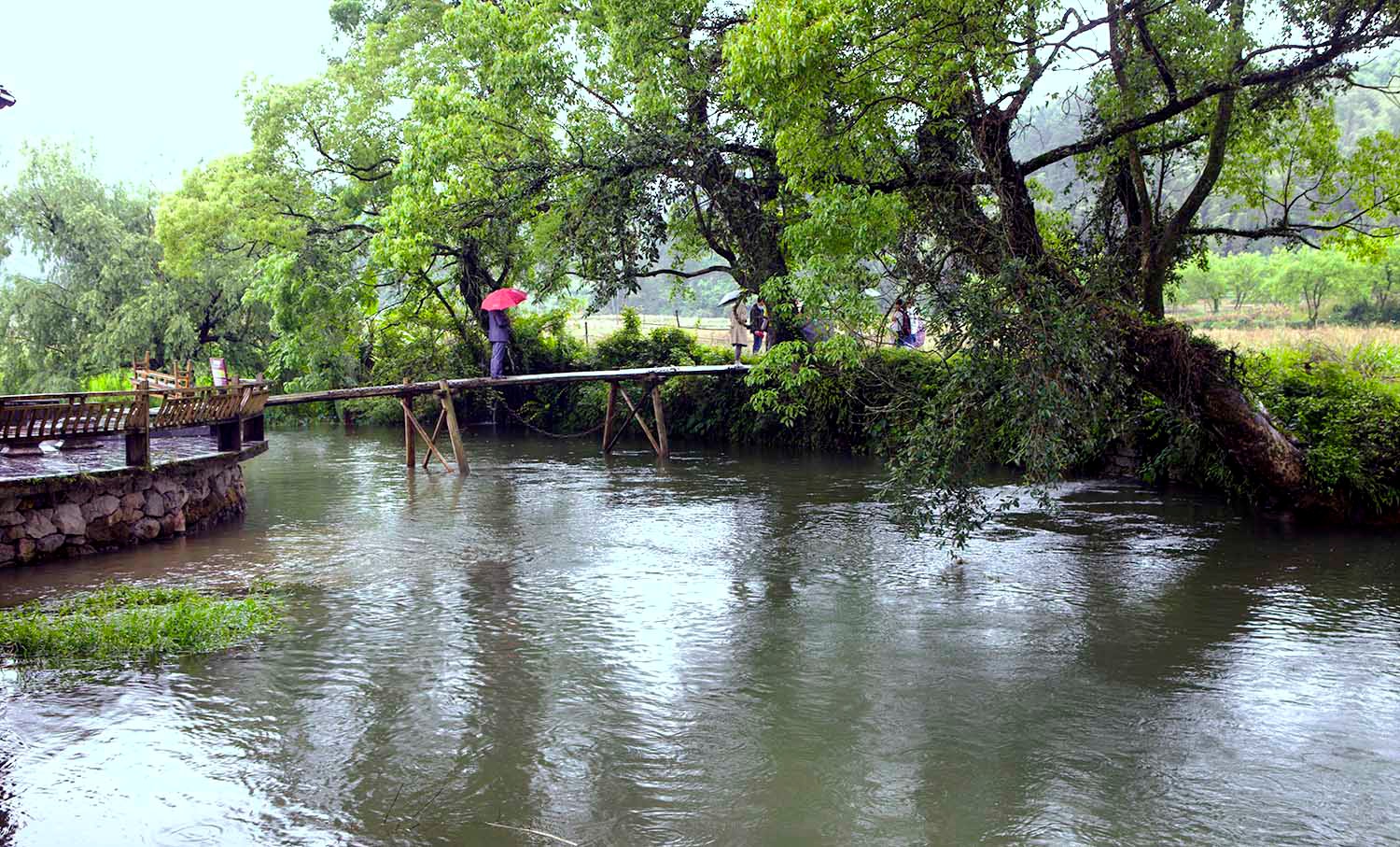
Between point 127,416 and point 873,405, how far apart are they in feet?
40.0

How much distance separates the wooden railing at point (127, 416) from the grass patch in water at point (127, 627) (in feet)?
6.91

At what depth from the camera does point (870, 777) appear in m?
5.92

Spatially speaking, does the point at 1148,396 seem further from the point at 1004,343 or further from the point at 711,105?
the point at 711,105

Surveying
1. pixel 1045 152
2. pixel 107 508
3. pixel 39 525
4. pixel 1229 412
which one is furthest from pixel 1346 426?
pixel 39 525

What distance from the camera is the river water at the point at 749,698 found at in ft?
18.0

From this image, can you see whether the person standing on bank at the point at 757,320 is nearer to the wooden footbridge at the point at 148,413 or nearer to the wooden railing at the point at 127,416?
the wooden footbridge at the point at 148,413

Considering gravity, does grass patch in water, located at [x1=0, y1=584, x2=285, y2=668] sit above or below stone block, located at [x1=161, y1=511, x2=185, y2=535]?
below

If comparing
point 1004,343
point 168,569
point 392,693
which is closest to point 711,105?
point 1004,343

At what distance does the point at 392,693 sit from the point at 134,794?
179 centimetres

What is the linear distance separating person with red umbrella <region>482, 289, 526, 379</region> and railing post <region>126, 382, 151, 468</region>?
11.4 metres

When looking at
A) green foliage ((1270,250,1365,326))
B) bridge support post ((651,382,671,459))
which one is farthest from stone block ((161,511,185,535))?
green foliage ((1270,250,1365,326))

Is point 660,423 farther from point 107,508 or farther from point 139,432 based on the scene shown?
point 107,508

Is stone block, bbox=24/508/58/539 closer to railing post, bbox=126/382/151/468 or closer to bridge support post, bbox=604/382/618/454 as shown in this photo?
railing post, bbox=126/382/151/468

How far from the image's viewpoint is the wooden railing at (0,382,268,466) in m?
10.4
